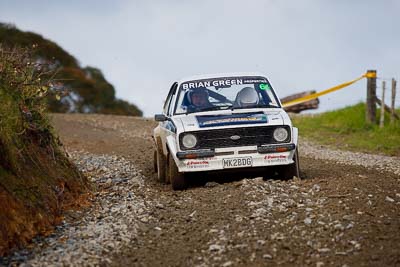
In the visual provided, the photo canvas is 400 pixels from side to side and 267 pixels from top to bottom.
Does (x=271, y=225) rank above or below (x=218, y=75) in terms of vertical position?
below

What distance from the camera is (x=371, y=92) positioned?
21828 mm

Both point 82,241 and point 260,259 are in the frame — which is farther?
point 82,241

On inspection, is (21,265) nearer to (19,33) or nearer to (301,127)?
(301,127)

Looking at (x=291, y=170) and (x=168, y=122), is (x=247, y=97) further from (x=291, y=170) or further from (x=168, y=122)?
(x=291, y=170)

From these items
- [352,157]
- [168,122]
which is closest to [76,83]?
[352,157]

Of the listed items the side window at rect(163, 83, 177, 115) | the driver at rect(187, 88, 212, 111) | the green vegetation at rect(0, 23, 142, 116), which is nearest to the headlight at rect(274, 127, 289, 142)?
the driver at rect(187, 88, 212, 111)

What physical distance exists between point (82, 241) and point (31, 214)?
0.76m

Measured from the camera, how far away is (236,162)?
10906 mm

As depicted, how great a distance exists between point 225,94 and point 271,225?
4116 mm

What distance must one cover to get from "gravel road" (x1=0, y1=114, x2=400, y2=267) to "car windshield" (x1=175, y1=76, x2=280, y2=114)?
119 centimetres

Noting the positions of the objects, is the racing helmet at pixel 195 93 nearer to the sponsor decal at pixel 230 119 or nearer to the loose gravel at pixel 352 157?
the sponsor decal at pixel 230 119

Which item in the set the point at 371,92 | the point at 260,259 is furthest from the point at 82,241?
the point at 371,92

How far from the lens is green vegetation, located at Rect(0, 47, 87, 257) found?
841 cm

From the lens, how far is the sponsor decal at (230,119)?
Answer: 11.0 meters
